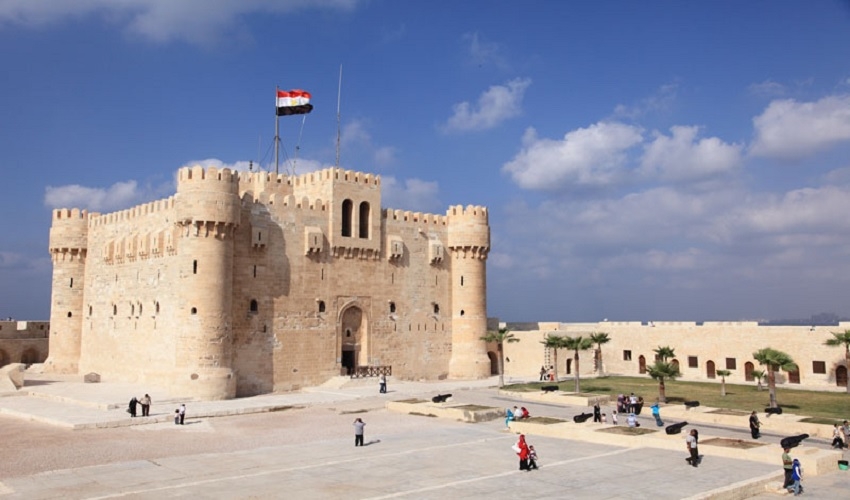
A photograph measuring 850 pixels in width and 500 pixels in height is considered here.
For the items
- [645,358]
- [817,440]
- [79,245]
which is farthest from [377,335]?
[817,440]

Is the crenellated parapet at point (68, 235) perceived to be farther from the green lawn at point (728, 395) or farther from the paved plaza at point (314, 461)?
the green lawn at point (728, 395)

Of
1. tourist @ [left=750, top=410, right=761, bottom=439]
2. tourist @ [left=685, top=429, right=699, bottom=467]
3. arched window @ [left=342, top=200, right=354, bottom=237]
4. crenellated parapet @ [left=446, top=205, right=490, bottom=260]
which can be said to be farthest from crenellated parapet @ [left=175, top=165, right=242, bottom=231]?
tourist @ [left=750, top=410, right=761, bottom=439]

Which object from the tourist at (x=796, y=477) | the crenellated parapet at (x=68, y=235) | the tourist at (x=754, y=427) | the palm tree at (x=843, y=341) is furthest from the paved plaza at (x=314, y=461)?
the crenellated parapet at (x=68, y=235)

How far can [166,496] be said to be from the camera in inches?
587

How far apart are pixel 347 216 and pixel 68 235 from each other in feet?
59.0

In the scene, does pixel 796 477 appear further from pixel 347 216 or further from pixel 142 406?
pixel 347 216

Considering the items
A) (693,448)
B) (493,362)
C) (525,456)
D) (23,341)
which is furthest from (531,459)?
(23,341)

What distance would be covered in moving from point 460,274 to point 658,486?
27654mm

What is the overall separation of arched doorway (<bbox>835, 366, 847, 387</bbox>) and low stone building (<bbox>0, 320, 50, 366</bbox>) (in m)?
48.9

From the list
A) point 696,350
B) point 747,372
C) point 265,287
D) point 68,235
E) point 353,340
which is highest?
point 68,235

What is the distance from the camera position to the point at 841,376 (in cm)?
3444

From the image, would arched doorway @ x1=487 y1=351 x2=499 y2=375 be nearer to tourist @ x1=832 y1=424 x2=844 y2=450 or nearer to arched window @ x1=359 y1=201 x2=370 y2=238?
arched window @ x1=359 y1=201 x2=370 y2=238

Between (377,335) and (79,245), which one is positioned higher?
(79,245)

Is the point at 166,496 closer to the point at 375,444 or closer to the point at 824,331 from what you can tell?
the point at 375,444
